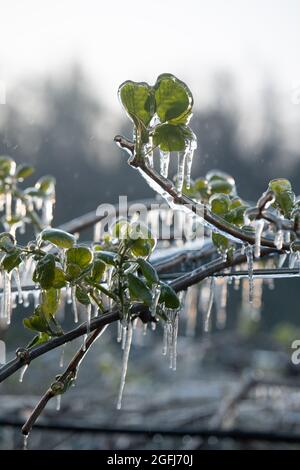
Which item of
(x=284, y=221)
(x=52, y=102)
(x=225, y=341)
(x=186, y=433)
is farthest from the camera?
(x=52, y=102)

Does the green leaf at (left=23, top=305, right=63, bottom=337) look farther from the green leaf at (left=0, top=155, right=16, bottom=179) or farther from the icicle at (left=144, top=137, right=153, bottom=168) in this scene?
the green leaf at (left=0, top=155, right=16, bottom=179)

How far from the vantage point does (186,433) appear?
4.26 feet

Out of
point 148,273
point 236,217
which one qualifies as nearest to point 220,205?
point 236,217

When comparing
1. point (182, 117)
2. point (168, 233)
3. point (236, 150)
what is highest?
point (182, 117)

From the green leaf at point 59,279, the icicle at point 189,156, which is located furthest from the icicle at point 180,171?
the green leaf at point 59,279

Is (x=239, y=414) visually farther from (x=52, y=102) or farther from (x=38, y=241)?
(x=52, y=102)

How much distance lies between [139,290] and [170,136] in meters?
0.11

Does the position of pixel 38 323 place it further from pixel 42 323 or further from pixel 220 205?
pixel 220 205

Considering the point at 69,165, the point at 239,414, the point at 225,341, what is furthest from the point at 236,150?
the point at 239,414

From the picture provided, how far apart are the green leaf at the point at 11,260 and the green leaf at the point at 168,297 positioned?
0.36 feet

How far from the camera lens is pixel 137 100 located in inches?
19.4

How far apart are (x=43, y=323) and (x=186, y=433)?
78cm

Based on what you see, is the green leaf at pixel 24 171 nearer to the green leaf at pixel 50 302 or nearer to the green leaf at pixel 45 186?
the green leaf at pixel 45 186

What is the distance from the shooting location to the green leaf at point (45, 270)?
1.81 feet
